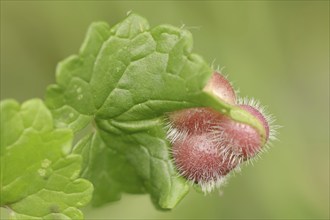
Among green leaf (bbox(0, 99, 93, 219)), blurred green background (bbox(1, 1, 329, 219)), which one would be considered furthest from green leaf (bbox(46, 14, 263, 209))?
blurred green background (bbox(1, 1, 329, 219))

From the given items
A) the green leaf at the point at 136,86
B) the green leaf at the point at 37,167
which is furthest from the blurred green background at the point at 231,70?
the green leaf at the point at 37,167

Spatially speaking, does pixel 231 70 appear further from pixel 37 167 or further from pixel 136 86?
pixel 37 167

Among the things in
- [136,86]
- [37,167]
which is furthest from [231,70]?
[37,167]

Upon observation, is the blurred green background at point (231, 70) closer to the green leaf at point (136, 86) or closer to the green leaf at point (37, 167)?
the green leaf at point (136, 86)

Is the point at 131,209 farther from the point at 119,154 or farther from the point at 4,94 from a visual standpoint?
the point at 119,154

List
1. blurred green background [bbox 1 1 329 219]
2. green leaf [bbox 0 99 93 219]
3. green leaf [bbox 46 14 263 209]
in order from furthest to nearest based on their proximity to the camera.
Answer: blurred green background [bbox 1 1 329 219], green leaf [bbox 46 14 263 209], green leaf [bbox 0 99 93 219]

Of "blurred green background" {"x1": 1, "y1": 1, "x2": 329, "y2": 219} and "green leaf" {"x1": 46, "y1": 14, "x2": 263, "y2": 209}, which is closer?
"green leaf" {"x1": 46, "y1": 14, "x2": 263, "y2": 209}

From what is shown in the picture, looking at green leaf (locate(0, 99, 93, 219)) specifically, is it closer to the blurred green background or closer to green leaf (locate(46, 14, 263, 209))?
green leaf (locate(46, 14, 263, 209))

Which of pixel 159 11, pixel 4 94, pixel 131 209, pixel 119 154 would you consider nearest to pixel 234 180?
pixel 131 209
